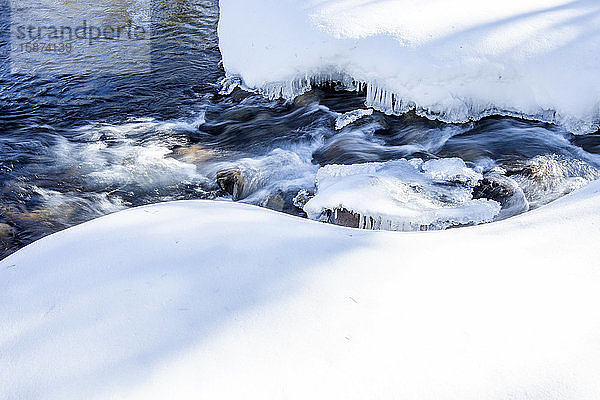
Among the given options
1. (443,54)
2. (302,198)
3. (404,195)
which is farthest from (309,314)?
(443,54)

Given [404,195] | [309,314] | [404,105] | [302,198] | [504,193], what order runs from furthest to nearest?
[404,105] → [302,198] → [504,193] → [404,195] → [309,314]

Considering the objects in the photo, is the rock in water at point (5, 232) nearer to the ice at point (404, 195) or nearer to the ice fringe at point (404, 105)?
the ice at point (404, 195)

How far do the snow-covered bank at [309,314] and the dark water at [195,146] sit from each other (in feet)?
5.50

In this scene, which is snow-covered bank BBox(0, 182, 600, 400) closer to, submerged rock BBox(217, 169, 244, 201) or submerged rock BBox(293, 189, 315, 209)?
submerged rock BBox(293, 189, 315, 209)

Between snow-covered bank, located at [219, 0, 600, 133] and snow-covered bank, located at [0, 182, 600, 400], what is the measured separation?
2290mm

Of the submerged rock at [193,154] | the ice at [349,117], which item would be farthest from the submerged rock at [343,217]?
the submerged rock at [193,154]

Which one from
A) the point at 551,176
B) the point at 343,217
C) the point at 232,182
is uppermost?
the point at 551,176

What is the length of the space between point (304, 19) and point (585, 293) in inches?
147

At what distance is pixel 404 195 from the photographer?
9.00 feet

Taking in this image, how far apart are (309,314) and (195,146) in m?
3.30

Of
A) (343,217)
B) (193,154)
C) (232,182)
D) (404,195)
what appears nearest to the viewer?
(343,217)

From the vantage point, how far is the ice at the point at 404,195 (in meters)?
2.48

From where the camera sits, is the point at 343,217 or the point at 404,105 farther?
the point at 404,105

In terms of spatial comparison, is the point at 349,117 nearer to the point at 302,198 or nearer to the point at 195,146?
the point at 302,198
